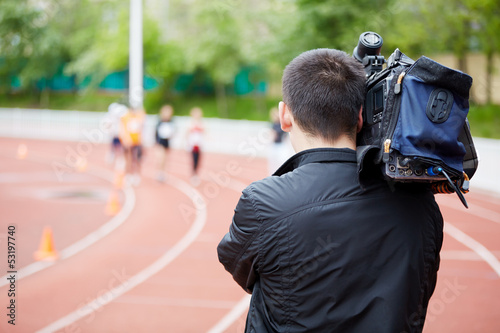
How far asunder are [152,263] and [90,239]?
171 centimetres

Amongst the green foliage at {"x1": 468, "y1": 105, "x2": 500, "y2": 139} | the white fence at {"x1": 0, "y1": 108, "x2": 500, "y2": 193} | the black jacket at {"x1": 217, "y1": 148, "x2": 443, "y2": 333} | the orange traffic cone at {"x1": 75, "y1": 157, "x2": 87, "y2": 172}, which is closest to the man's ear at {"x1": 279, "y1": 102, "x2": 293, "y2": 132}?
the black jacket at {"x1": 217, "y1": 148, "x2": 443, "y2": 333}

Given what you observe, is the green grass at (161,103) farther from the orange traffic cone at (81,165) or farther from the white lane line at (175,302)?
the white lane line at (175,302)

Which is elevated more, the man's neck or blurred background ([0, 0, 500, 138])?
blurred background ([0, 0, 500, 138])

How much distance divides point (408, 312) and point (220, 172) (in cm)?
1528

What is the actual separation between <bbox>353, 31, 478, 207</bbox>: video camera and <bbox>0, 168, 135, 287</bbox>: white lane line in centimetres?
569

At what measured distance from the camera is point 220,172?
668 inches

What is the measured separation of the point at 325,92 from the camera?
1759 millimetres

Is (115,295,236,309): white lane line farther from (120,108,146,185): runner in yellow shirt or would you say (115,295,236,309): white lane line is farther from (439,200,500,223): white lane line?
(120,108,146,185): runner in yellow shirt

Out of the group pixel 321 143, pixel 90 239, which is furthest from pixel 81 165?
pixel 321 143

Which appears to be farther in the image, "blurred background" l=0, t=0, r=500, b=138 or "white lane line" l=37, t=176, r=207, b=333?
"blurred background" l=0, t=0, r=500, b=138

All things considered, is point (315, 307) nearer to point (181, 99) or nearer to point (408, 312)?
point (408, 312)

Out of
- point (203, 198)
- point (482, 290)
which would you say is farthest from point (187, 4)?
point (482, 290)

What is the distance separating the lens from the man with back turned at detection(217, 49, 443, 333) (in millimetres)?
1690

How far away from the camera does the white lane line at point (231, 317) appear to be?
516 centimetres
